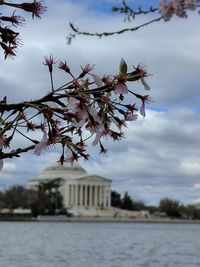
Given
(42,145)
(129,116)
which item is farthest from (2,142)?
(129,116)

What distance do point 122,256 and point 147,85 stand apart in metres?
50.3

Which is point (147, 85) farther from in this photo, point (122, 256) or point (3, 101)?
point (122, 256)

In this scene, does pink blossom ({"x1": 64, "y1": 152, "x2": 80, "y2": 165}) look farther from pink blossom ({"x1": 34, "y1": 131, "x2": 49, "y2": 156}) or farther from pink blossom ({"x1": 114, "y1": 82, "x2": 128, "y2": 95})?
pink blossom ({"x1": 114, "y1": 82, "x2": 128, "y2": 95})

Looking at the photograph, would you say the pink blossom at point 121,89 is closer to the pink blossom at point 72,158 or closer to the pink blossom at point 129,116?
the pink blossom at point 129,116

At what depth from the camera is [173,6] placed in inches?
121

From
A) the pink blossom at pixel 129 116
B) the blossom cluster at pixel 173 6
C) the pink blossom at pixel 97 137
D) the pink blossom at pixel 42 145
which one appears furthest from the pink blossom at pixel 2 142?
the blossom cluster at pixel 173 6

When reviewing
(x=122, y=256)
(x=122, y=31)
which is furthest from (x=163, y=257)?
(x=122, y=31)

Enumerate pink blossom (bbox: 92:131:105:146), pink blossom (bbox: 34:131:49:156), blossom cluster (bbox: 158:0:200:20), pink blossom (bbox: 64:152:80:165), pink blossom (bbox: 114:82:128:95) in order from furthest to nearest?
pink blossom (bbox: 64:152:80:165)
pink blossom (bbox: 92:131:105:146)
pink blossom (bbox: 34:131:49:156)
pink blossom (bbox: 114:82:128:95)
blossom cluster (bbox: 158:0:200:20)

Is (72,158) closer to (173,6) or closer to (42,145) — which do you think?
(42,145)

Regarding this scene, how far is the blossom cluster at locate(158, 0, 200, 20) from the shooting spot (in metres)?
3.05

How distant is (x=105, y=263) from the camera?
45562 millimetres

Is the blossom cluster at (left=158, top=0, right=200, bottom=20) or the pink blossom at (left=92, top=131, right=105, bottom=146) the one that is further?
the pink blossom at (left=92, top=131, right=105, bottom=146)

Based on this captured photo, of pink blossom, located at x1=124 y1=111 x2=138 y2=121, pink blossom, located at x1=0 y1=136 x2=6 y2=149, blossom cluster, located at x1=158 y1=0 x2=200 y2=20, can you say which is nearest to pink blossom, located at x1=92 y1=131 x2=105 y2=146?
pink blossom, located at x1=124 y1=111 x2=138 y2=121

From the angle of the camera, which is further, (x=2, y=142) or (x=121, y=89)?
→ (x=2, y=142)
